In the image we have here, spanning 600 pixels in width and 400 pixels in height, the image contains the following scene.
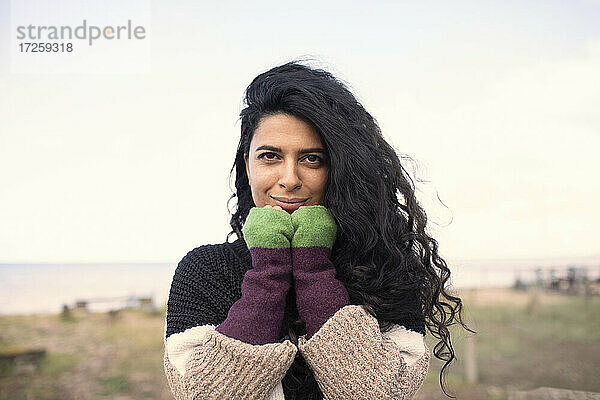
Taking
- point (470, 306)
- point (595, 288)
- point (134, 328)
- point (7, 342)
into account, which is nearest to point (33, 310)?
point (7, 342)

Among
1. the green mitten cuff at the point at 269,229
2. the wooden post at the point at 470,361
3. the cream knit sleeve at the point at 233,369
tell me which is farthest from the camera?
the wooden post at the point at 470,361

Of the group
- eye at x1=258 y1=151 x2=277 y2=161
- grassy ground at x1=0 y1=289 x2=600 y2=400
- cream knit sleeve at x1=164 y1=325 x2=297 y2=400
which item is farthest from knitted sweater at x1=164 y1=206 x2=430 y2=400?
grassy ground at x1=0 y1=289 x2=600 y2=400

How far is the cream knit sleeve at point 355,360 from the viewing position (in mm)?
1137

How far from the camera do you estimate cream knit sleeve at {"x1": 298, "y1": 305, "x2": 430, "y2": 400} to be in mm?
1137

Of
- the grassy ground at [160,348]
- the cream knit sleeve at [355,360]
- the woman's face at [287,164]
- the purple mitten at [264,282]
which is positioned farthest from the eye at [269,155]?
the grassy ground at [160,348]

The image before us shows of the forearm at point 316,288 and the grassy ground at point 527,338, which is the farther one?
the grassy ground at point 527,338

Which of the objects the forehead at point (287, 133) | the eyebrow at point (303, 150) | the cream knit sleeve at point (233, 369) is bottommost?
the cream knit sleeve at point (233, 369)

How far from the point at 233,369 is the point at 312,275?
0.24m

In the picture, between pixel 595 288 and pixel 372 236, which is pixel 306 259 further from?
pixel 595 288

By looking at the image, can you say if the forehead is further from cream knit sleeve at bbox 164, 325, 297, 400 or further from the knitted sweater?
cream knit sleeve at bbox 164, 325, 297, 400

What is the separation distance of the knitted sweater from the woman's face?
0.05 m

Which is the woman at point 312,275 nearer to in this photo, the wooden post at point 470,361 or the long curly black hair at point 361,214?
the long curly black hair at point 361,214

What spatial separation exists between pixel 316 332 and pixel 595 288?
16.9ft

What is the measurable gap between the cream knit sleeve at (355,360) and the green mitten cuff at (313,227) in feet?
0.49
